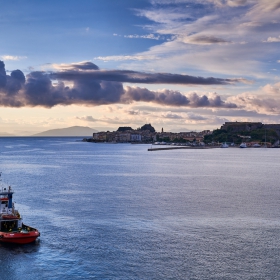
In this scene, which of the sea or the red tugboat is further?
the red tugboat

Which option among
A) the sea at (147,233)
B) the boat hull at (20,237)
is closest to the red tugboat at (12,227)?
the boat hull at (20,237)

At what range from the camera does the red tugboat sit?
39.6m

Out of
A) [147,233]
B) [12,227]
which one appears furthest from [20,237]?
[147,233]

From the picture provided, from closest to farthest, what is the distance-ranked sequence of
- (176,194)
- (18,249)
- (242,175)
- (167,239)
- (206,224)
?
(18,249), (167,239), (206,224), (176,194), (242,175)

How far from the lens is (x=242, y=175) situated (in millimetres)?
Result: 101250

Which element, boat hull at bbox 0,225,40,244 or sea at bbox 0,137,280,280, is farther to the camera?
boat hull at bbox 0,225,40,244

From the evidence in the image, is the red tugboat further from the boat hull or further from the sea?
the sea

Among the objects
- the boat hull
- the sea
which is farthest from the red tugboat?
the sea

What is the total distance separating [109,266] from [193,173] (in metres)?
72.0

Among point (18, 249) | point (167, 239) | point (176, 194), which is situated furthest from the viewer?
point (176, 194)

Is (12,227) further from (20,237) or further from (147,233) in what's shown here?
(147,233)

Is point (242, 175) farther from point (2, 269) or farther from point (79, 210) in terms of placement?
point (2, 269)

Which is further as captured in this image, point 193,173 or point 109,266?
point 193,173

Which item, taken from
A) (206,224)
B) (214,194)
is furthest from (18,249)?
(214,194)
